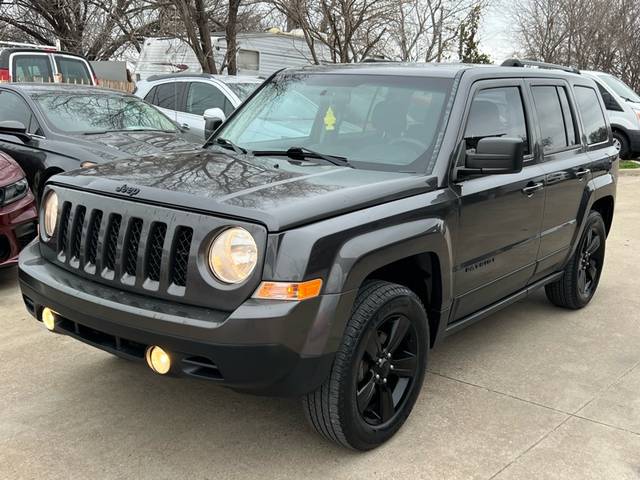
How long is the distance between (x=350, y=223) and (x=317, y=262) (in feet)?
0.88

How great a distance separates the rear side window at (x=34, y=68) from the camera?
484 inches

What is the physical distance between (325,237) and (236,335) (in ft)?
1.69

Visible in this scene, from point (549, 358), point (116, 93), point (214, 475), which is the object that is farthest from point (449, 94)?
point (116, 93)

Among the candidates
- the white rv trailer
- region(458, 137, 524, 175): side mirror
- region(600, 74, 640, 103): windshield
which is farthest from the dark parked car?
region(600, 74, 640, 103): windshield

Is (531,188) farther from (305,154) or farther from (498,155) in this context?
(305,154)

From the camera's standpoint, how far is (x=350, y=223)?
9.12 ft

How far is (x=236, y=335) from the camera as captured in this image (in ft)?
8.33

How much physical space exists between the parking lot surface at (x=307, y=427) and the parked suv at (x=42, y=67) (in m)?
8.98

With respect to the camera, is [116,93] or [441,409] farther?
[116,93]

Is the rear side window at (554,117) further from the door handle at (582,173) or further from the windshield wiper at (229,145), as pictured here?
the windshield wiper at (229,145)

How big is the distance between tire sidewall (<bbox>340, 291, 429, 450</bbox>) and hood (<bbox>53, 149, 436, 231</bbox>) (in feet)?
1.59

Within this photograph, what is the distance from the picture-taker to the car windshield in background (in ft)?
22.5

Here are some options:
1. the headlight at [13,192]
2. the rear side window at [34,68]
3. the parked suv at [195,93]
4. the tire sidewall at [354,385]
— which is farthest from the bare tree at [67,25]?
the tire sidewall at [354,385]

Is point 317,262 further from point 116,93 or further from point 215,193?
point 116,93
